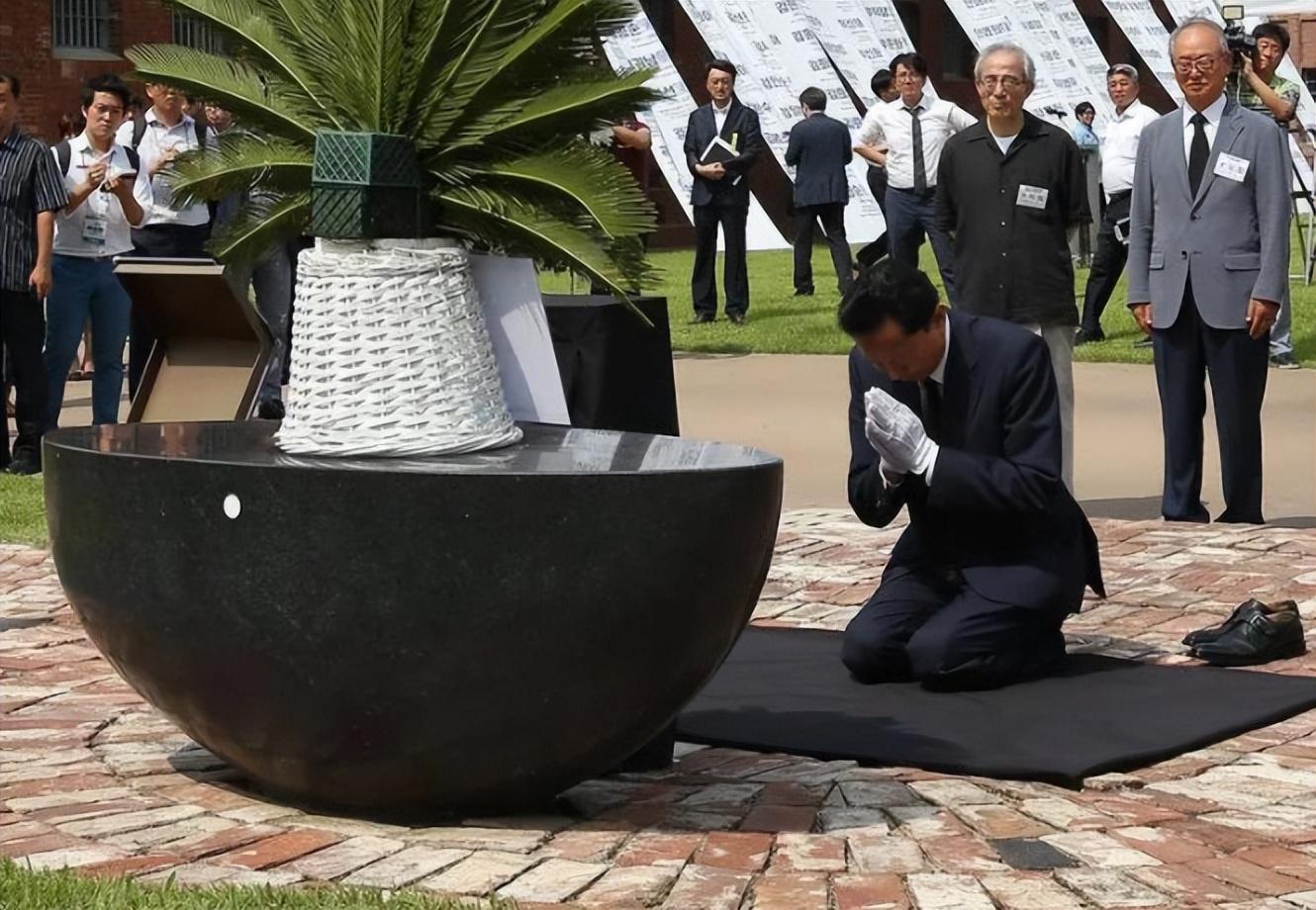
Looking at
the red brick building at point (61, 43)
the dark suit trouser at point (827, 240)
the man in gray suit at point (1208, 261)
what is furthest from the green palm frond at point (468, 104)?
the red brick building at point (61, 43)

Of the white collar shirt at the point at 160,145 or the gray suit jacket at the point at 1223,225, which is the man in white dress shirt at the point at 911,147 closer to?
the white collar shirt at the point at 160,145

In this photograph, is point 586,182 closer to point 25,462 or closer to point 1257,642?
point 1257,642

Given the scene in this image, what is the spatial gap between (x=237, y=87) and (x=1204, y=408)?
565 cm

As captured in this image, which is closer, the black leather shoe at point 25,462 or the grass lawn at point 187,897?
the grass lawn at point 187,897

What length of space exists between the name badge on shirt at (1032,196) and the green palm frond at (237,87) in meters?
4.83

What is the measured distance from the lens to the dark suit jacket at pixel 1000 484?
664cm

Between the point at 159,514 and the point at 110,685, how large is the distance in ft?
6.77

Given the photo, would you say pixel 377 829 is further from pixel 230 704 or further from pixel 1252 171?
pixel 1252 171

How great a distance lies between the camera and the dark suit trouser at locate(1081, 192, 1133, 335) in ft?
55.6

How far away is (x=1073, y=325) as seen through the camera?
9844 millimetres

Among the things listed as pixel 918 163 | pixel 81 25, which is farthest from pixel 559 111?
pixel 81 25

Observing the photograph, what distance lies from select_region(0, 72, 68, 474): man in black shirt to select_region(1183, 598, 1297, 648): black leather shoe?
6440 mm

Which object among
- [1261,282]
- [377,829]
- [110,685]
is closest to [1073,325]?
[1261,282]

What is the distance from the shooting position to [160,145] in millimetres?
12633
